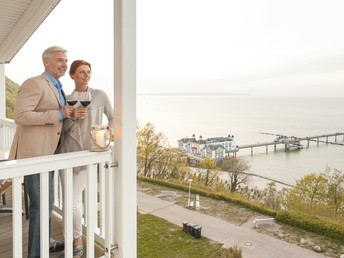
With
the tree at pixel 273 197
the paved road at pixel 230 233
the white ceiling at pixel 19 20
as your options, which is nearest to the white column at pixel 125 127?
the white ceiling at pixel 19 20

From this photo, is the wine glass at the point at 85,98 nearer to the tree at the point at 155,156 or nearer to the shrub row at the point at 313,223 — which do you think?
the shrub row at the point at 313,223

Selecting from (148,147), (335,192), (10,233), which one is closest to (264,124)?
(335,192)

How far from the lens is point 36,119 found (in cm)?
Answer: 155

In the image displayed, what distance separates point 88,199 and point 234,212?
2847 centimetres

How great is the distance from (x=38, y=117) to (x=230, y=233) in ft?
81.7

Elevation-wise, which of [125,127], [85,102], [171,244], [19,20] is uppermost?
[19,20]

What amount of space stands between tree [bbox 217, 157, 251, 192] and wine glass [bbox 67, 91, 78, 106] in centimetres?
3277

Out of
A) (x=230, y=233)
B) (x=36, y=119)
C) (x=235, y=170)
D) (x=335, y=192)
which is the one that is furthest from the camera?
(x=235, y=170)

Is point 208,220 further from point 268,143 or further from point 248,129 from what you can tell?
point 248,129

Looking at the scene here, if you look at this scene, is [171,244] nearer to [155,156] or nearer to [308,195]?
[155,156]

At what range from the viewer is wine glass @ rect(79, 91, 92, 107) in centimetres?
170

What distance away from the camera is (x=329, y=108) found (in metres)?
59.1

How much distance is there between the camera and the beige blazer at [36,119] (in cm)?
155

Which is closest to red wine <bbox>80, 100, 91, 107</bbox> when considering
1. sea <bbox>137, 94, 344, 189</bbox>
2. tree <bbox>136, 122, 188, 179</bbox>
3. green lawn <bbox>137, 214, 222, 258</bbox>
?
green lawn <bbox>137, 214, 222, 258</bbox>
